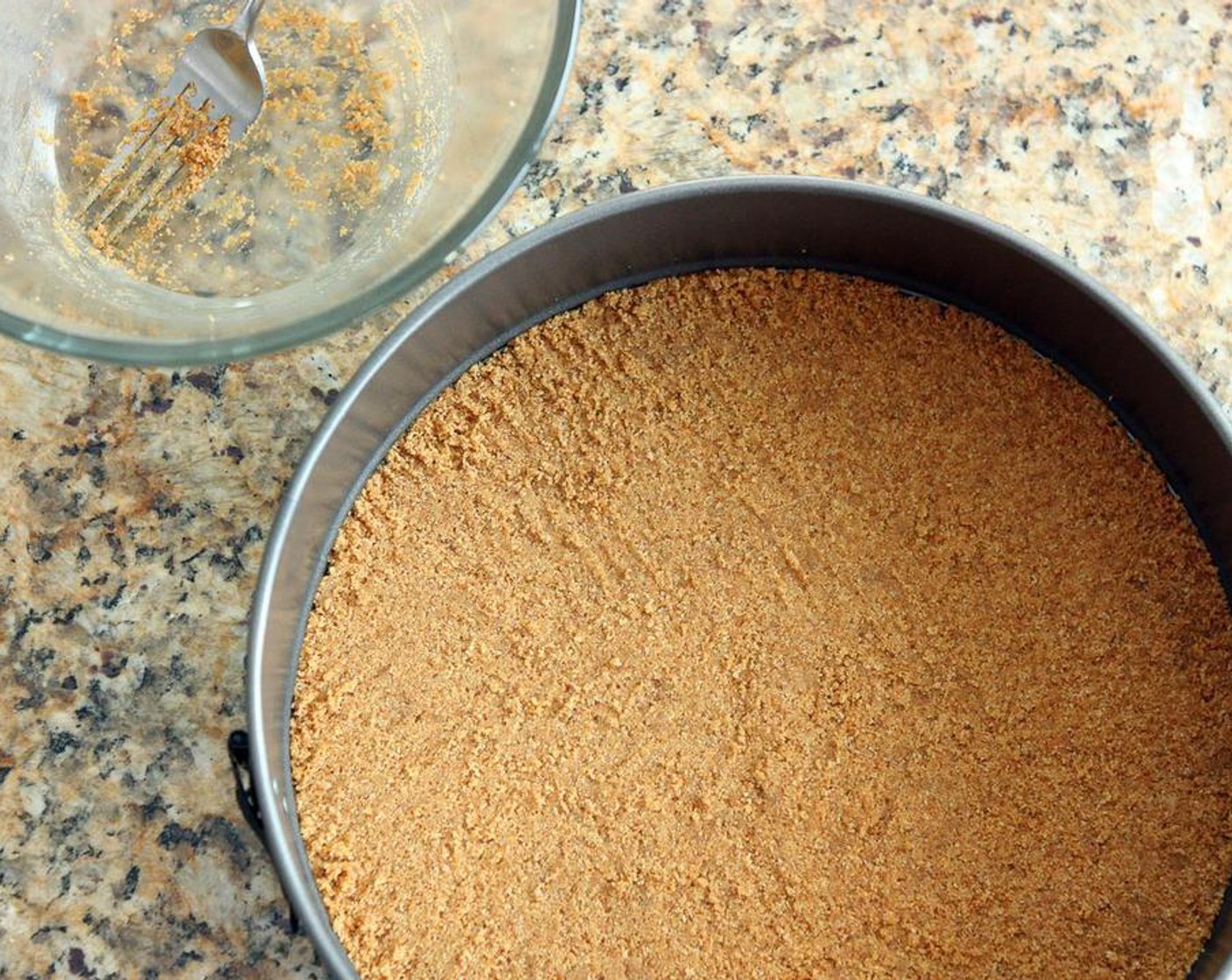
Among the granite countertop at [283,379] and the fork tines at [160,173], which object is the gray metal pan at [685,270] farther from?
the fork tines at [160,173]

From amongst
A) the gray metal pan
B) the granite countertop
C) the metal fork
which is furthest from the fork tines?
the gray metal pan

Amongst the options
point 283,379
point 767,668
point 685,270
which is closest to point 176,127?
point 283,379

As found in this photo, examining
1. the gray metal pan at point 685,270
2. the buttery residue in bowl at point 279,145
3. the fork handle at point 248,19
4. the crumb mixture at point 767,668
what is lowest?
the crumb mixture at point 767,668

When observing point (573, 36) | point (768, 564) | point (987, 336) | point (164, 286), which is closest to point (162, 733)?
point (164, 286)

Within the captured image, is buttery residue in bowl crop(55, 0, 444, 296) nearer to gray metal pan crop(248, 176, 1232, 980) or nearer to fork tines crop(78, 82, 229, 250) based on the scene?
fork tines crop(78, 82, 229, 250)

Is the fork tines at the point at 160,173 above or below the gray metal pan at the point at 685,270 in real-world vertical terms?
above

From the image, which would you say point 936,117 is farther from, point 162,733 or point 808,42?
point 162,733

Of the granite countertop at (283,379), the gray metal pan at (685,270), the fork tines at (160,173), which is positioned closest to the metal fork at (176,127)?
the fork tines at (160,173)
